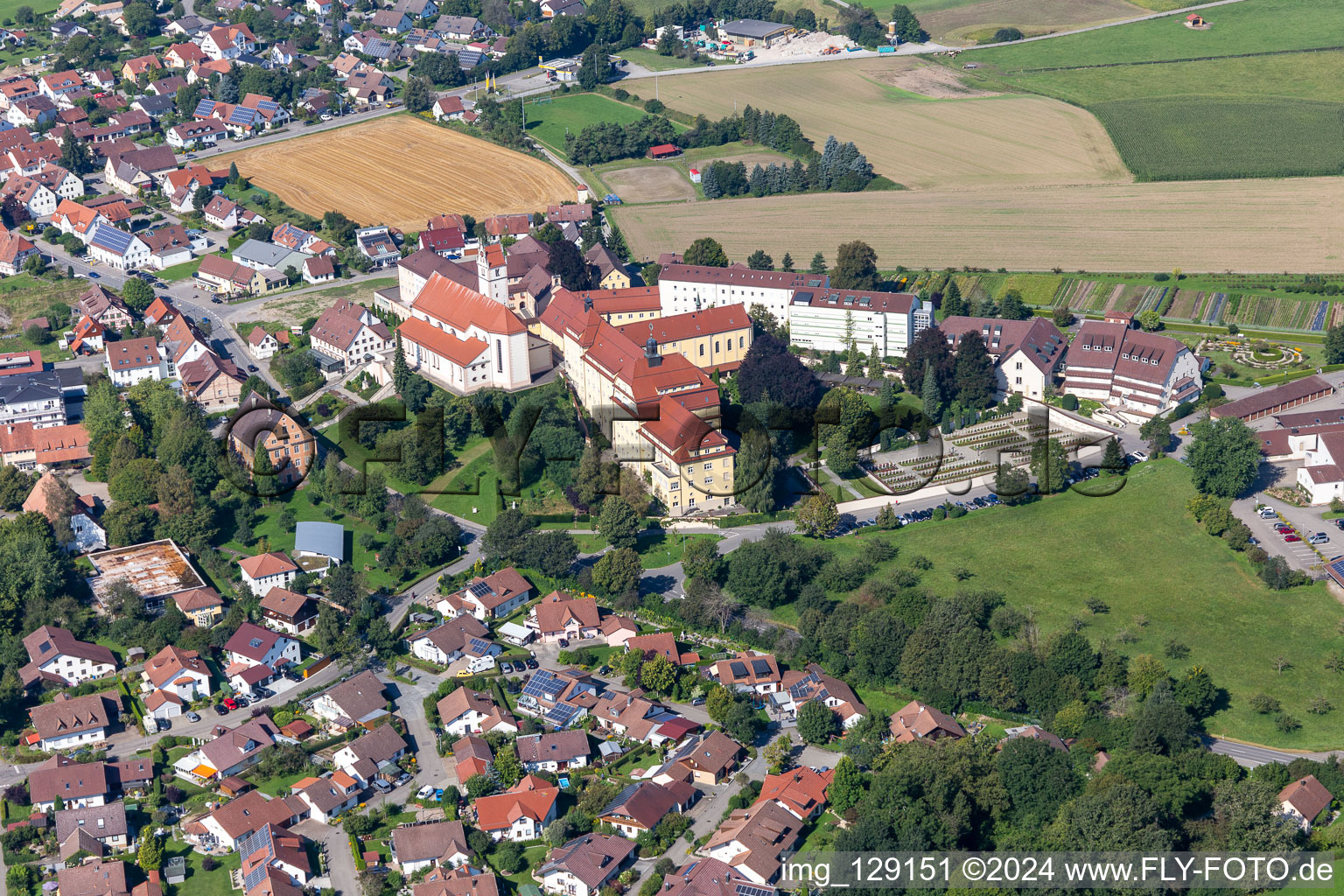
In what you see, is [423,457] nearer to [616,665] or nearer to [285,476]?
[285,476]

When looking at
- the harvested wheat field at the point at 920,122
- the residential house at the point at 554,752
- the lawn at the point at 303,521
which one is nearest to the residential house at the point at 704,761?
the residential house at the point at 554,752

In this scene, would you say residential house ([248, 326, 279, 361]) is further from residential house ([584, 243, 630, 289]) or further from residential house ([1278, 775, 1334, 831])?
residential house ([1278, 775, 1334, 831])

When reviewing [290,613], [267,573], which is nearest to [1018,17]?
[267,573]

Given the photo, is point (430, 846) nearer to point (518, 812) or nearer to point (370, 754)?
point (518, 812)

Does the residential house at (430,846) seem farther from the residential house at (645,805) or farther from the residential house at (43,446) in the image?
the residential house at (43,446)

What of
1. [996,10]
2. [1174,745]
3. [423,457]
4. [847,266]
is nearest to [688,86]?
[996,10]

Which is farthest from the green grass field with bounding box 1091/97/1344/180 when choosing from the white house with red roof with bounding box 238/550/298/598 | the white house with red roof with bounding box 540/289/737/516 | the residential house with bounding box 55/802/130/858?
the residential house with bounding box 55/802/130/858
